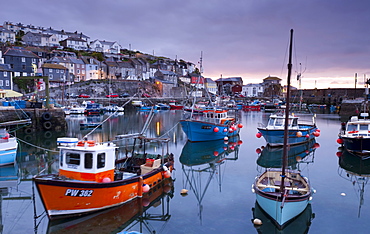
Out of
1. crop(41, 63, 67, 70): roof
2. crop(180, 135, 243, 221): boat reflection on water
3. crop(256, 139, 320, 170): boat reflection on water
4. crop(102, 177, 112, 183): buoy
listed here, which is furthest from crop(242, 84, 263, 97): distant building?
crop(102, 177, 112, 183): buoy

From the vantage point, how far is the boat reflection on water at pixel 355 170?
614 inches

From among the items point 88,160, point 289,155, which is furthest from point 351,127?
point 88,160

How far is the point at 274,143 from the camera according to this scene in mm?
25484

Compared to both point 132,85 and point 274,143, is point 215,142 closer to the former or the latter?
point 274,143

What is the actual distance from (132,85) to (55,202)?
79.2 meters

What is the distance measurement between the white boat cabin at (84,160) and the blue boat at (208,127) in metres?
16.0

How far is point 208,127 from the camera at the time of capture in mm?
27375

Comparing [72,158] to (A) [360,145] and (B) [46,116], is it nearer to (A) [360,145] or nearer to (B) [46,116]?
(A) [360,145]

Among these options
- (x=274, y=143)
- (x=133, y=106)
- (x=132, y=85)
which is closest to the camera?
(x=274, y=143)

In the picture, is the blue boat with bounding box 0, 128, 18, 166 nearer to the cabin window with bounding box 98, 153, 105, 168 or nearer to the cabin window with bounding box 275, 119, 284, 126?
the cabin window with bounding box 98, 153, 105, 168

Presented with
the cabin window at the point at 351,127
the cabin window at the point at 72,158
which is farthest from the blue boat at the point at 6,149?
the cabin window at the point at 351,127

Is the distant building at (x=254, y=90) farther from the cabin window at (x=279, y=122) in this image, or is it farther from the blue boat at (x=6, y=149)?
the blue boat at (x=6, y=149)

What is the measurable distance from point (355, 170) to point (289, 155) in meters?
5.18

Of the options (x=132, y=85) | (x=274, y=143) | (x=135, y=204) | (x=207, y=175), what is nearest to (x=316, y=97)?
(x=132, y=85)
